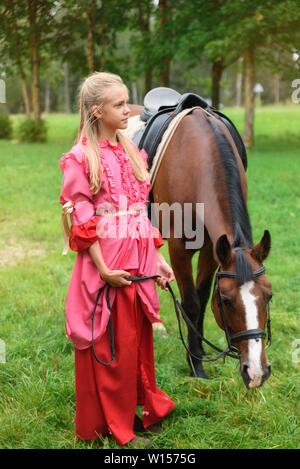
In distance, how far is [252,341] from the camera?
231 centimetres

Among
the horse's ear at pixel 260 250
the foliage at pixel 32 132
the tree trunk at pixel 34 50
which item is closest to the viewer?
the horse's ear at pixel 260 250

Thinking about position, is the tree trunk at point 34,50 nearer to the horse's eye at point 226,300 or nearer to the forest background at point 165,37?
the forest background at point 165,37

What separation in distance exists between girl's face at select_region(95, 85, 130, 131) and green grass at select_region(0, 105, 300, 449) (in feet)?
5.31

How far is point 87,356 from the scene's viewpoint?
2465 mm

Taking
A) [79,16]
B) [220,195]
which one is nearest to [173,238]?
[220,195]

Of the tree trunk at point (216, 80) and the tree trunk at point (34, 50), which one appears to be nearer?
the tree trunk at point (216, 80)

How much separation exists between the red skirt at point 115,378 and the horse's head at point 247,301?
46 centimetres


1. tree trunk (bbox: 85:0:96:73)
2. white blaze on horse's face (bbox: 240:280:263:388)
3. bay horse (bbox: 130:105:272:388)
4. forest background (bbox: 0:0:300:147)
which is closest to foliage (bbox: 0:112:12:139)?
forest background (bbox: 0:0:300:147)

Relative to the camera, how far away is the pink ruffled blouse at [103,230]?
2.29 meters

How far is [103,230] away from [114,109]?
0.57 metres

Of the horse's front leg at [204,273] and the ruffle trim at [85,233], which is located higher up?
the ruffle trim at [85,233]

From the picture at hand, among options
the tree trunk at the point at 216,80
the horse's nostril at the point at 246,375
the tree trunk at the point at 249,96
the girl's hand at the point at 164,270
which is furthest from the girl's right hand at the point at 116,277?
the tree trunk at the point at 216,80

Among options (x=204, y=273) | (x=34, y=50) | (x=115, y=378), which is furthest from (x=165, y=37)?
(x=115, y=378)

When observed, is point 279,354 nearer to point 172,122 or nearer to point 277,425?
point 277,425
